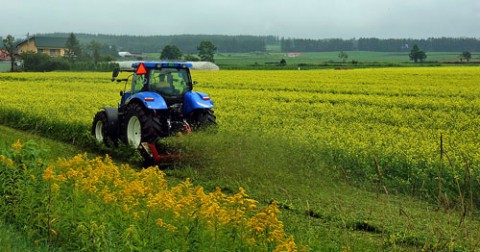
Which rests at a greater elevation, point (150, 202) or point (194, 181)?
point (150, 202)

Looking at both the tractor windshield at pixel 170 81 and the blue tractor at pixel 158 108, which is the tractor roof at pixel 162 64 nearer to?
the blue tractor at pixel 158 108

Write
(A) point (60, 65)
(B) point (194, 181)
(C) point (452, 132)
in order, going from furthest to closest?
1. (A) point (60, 65)
2. (C) point (452, 132)
3. (B) point (194, 181)

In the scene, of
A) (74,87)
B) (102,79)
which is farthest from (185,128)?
(102,79)

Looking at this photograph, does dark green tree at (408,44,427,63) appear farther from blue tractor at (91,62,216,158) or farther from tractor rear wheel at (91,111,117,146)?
blue tractor at (91,62,216,158)

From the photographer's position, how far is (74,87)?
3406 centimetres

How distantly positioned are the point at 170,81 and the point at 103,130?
7.32 ft

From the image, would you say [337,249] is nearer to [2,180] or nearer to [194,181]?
[2,180]

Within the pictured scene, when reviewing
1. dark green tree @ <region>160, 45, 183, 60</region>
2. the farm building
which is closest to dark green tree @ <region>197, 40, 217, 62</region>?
dark green tree @ <region>160, 45, 183, 60</region>

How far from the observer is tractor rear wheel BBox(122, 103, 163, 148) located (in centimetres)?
1250

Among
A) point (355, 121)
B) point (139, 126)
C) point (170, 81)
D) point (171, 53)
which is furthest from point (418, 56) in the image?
point (139, 126)

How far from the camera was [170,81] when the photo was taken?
1357cm

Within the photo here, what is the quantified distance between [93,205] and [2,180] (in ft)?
5.21

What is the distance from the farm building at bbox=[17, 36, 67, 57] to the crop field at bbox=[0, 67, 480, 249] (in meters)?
76.0

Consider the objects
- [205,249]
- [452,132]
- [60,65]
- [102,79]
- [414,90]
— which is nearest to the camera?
[205,249]
